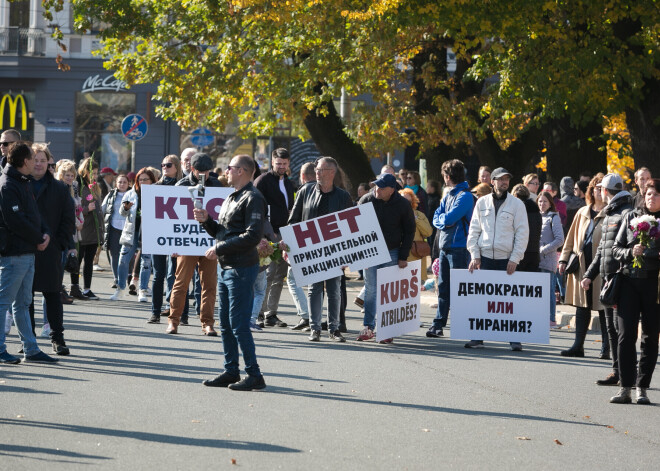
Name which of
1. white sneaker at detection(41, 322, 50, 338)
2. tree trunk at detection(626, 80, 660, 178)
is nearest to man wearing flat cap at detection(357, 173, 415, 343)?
white sneaker at detection(41, 322, 50, 338)

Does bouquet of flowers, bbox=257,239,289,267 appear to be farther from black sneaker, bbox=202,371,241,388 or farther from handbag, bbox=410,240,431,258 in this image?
black sneaker, bbox=202,371,241,388

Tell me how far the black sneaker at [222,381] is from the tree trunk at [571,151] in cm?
1382

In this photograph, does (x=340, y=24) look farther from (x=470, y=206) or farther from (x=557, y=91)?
(x=470, y=206)

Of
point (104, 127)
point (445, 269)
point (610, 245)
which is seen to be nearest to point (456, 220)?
point (445, 269)

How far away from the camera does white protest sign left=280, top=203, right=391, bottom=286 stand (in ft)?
42.0

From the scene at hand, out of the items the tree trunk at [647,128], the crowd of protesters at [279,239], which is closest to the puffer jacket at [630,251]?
the crowd of protesters at [279,239]

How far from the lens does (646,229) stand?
9250 millimetres

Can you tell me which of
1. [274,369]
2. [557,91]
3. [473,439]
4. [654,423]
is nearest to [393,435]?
[473,439]

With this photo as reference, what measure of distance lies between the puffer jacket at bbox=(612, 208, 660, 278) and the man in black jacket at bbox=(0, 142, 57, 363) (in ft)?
16.2

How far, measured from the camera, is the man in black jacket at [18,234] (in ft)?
32.5

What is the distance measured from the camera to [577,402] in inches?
369

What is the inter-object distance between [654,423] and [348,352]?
3.99 meters

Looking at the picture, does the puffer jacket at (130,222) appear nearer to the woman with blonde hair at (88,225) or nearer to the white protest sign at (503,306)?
the woman with blonde hair at (88,225)

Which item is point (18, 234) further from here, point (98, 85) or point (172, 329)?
point (98, 85)
